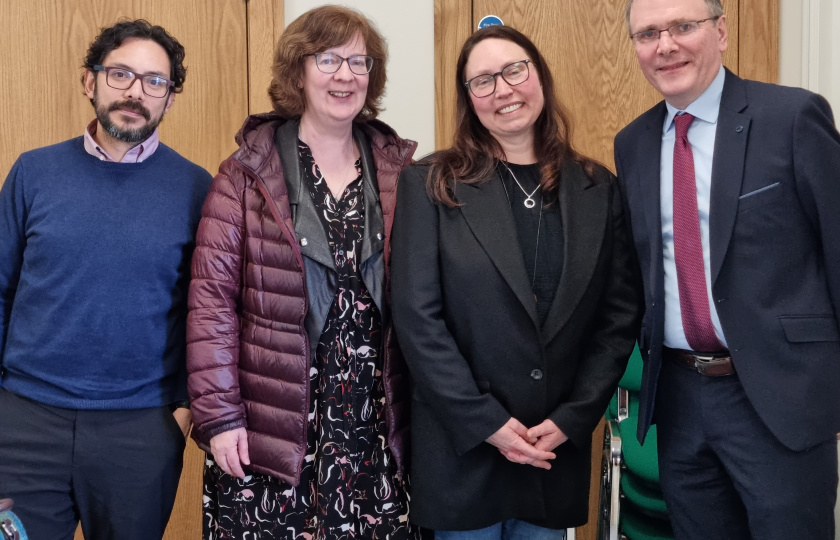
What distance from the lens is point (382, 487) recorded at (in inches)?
83.0

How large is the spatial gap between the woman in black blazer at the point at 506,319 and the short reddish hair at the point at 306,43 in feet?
1.04

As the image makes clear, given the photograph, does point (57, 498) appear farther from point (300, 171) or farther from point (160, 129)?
point (160, 129)

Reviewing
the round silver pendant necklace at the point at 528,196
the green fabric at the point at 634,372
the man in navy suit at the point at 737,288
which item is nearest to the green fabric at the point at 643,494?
the green fabric at the point at 634,372

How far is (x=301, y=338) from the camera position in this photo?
2.02 m

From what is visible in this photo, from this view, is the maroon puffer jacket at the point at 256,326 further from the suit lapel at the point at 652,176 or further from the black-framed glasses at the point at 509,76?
the suit lapel at the point at 652,176

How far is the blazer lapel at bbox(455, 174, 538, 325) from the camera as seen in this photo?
195 cm

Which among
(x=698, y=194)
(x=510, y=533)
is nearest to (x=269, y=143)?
(x=698, y=194)

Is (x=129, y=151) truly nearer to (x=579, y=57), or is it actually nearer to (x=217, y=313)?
(x=217, y=313)

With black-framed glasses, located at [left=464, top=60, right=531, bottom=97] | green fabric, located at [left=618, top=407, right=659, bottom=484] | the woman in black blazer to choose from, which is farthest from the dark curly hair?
green fabric, located at [left=618, top=407, right=659, bottom=484]

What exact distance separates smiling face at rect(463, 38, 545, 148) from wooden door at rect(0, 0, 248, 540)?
1.42 meters

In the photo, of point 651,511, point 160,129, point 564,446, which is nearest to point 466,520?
point 564,446

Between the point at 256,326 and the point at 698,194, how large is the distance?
116 centimetres

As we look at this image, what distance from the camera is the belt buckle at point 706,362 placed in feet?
6.21

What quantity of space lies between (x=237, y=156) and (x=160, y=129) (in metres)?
1.24
